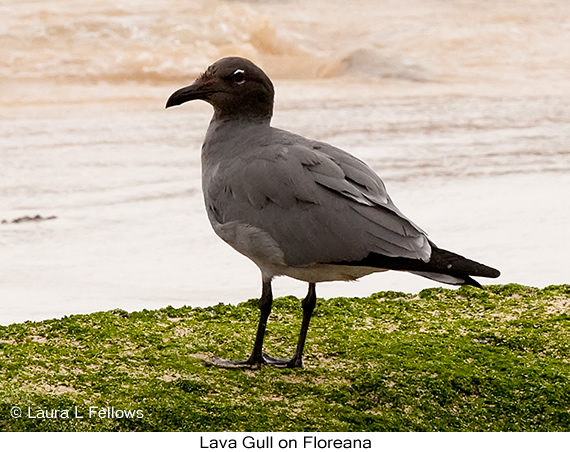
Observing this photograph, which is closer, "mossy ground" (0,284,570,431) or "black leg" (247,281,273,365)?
"mossy ground" (0,284,570,431)

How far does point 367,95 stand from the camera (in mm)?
11633

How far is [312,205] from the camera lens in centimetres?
338

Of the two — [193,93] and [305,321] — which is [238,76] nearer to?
[193,93]

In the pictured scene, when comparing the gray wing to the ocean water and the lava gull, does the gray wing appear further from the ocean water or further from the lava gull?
the ocean water

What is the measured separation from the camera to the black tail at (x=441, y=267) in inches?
127

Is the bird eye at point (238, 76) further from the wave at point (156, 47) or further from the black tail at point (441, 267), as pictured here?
the wave at point (156, 47)

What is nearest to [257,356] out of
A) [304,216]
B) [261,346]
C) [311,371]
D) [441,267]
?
[261,346]

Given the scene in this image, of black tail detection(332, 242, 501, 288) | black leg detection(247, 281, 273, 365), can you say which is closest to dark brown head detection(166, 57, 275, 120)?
black leg detection(247, 281, 273, 365)

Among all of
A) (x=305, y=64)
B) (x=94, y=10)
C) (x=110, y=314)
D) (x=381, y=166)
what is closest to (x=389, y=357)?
(x=110, y=314)

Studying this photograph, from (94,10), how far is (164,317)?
418 inches

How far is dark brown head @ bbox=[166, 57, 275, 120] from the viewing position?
3.71 m

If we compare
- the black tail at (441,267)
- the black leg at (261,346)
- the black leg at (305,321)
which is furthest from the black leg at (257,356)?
the black tail at (441,267)

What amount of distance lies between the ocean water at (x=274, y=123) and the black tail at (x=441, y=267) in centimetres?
239

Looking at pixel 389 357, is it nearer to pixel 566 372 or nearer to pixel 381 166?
pixel 566 372
